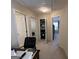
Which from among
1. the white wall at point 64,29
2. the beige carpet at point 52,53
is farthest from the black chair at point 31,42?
the white wall at point 64,29

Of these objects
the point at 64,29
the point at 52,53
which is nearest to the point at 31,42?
the point at 52,53

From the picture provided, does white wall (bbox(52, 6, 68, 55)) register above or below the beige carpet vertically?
above

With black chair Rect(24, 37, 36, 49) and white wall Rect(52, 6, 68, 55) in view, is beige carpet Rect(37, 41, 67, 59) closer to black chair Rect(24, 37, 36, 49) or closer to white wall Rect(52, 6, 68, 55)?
white wall Rect(52, 6, 68, 55)

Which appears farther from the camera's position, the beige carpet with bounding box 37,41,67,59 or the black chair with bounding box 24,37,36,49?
the beige carpet with bounding box 37,41,67,59

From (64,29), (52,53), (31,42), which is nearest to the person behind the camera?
(31,42)

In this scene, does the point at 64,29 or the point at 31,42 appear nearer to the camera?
the point at 31,42

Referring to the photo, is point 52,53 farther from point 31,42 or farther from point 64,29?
point 31,42

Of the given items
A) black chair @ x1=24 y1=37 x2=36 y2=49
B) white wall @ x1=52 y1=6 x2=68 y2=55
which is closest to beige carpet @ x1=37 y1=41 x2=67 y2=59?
white wall @ x1=52 y1=6 x2=68 y2=55

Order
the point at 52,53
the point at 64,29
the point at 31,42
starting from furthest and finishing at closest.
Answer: the point at 64,29, the point at 52,53, the point at 31,42

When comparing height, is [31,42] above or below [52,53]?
above

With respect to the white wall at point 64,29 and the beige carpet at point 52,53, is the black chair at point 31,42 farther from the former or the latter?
the white wall at point 64,29

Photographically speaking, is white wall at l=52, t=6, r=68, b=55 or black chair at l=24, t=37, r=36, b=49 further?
white wall at l=52, t=6, r=68, b=55
